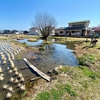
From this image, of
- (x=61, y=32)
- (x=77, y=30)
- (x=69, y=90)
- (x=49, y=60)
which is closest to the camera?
(x=69, y=90)

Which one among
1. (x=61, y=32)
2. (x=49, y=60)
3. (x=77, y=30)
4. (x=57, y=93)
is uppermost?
(x=77, y=30)

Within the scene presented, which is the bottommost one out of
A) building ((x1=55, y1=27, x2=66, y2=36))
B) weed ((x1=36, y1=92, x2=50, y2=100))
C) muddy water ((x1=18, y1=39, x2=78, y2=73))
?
muddy water ((x1=18, y1=39, x2=78, y2=73))

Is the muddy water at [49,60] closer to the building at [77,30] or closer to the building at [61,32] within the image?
the building at [77,30]

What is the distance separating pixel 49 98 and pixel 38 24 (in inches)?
→ 985

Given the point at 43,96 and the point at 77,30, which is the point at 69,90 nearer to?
the point at 43,96

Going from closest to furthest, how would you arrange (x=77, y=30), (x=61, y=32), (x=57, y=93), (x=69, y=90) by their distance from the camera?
(x=57, y=93) < (x=69, y=90) < (x=77, y=30) < (x=61, y=32)

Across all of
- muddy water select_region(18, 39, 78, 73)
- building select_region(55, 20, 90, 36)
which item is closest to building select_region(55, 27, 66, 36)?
building select_region(55, 20, 90, 36)

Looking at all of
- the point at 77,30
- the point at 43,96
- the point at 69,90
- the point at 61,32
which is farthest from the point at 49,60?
the point at 61,32

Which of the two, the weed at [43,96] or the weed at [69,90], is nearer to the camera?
the weed at [43,96]

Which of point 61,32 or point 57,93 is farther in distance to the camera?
point 61,32

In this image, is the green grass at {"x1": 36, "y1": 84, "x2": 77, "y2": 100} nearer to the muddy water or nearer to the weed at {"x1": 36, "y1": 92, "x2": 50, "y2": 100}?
the weed at {"x1": 36, "y1": 92, "x2": 50, "y2": 100}

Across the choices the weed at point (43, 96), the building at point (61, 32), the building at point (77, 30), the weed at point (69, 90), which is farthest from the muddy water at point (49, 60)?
the building at point (61, 32)

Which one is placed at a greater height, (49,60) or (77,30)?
(77,30)

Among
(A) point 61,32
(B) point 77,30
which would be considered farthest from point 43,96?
(A) point 61,32
